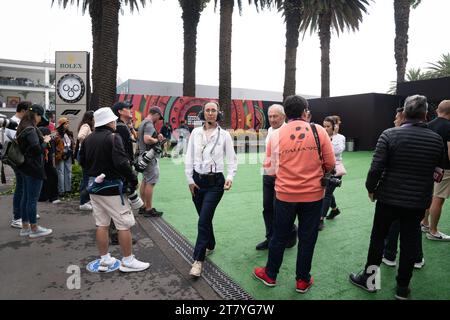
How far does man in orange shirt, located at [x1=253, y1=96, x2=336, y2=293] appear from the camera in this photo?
9.36 feet

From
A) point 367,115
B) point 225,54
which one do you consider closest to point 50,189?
point 225,54

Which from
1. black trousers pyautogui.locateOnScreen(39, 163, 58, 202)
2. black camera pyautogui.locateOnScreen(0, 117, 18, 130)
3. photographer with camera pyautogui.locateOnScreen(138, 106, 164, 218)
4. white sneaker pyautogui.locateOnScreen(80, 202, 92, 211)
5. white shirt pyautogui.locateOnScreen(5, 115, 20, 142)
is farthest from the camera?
black trousers pyautogui.locateOnScreen(39, 163, 58, 202)

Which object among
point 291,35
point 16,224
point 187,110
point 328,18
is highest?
point 328,18

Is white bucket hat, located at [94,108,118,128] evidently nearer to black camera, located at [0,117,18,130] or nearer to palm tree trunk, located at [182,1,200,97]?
black camera, located at [0,117,18,130]

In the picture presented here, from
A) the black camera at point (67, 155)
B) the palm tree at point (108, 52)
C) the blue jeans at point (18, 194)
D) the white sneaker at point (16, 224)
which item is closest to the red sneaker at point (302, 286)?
the blue jeans at point (18, 194)

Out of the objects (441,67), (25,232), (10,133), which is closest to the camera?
(25,232)

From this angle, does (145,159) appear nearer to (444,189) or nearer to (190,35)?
(444,189)

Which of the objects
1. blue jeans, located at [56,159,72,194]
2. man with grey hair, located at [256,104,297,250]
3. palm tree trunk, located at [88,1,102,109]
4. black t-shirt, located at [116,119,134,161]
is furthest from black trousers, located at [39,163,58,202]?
palm tree trunk, located at [88,1,102,109]

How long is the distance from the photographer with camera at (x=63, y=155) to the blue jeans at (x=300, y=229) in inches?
214

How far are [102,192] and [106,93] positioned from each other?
7.93 m

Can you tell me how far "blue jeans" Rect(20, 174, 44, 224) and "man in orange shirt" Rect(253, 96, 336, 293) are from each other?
11.2 ft

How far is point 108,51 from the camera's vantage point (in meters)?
10.4

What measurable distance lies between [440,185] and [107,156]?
4.19 metres

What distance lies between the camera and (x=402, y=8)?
17.7m
